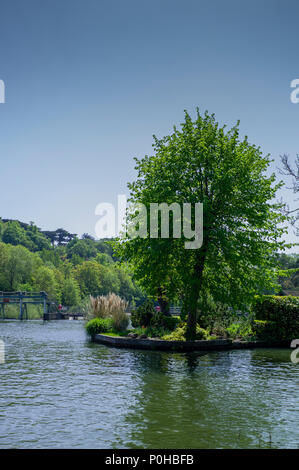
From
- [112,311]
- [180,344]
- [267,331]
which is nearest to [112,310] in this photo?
[112,311]

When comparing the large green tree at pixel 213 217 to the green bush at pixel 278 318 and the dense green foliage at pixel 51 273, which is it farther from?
the dense green foliage at pixel 51 273

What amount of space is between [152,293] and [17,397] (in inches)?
540

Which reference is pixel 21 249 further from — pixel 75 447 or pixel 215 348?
pixel 75 447

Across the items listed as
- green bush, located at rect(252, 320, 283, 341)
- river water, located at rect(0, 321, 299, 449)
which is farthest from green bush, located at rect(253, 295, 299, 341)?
→ river water, located at rect(0, 321, 299, 449)

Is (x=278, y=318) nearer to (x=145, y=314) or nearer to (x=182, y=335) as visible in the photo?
(x=182, y=335)

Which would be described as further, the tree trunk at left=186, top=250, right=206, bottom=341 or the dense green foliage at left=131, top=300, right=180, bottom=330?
the dense green foliage at left=131, top=300, right=180, bottom=330

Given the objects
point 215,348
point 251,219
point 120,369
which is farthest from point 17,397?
point 251,219

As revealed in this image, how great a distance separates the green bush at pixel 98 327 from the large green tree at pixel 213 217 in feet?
13.8

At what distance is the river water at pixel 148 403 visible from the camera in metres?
7.12

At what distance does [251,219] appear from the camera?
795 inches

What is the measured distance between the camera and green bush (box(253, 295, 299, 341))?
2253 cm

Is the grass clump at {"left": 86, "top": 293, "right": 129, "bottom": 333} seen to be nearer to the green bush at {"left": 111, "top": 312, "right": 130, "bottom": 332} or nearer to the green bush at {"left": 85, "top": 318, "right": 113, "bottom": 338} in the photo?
the green bush at {"left": 111, "top": 312, "right": 130, "bottom": 332}

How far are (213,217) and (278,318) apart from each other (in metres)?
6.93

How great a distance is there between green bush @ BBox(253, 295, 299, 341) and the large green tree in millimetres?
2051
